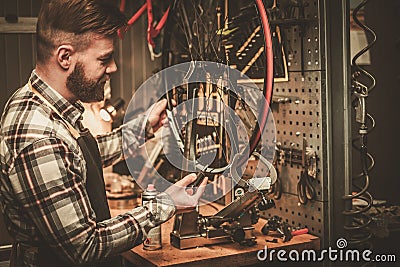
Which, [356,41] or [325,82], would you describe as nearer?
[325,82]

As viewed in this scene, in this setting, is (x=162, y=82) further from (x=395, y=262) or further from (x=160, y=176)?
(x=395, y=262)

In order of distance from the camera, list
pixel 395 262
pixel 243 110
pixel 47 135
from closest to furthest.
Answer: pixel 47 135 < pixel 243 110 < pixel 395 262

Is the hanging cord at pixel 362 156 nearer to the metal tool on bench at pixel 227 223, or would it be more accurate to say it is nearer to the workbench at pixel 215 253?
the workbench at pixel 215 253

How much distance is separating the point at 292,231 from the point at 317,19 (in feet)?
2.43

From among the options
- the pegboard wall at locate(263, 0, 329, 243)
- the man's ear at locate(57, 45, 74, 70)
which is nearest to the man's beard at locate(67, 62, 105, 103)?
the man's ear at locate(57, 45, 74, 70)

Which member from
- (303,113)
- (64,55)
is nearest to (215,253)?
(303,113)

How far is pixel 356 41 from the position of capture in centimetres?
277

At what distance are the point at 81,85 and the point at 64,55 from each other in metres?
0.11

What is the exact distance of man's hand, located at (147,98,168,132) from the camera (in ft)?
7.90

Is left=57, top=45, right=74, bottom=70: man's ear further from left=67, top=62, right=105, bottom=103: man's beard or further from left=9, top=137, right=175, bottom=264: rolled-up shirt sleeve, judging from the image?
left=9, top=137, right=175, bottom=264: rolled-up shirt sleeve

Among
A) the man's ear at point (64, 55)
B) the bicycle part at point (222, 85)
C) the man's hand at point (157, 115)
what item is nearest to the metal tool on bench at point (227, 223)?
the bicycle part at point (222, 85)

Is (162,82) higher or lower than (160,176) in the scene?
higher

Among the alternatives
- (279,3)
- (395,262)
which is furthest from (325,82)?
(395,262)

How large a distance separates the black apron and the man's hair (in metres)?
0.15
